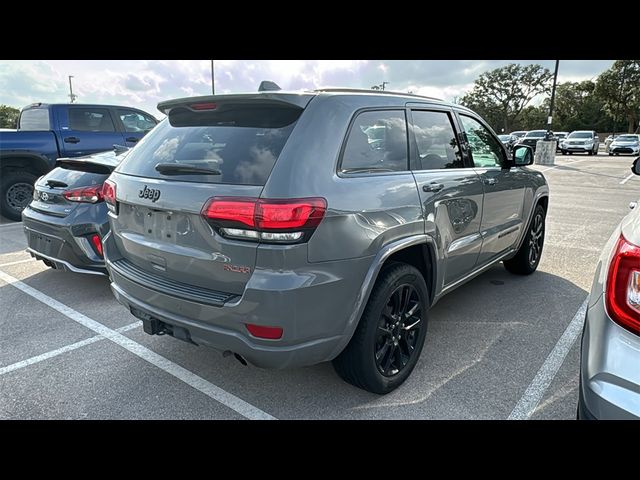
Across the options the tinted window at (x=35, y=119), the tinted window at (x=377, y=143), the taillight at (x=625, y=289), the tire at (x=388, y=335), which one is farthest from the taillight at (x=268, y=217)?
the tinted window at (x=35, y=119)

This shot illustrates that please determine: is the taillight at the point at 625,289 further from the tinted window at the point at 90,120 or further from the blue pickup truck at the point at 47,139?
the tinted window at the point at 90,120

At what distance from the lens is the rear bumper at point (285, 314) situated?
215cm

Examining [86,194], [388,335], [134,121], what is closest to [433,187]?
[388,335]

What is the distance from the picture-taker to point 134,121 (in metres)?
8.67

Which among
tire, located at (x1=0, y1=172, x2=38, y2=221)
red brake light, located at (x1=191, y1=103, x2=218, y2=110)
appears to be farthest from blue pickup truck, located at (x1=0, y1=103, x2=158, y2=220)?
red brake light, located at (x1=191, y1=103, x2=218, y2=110)

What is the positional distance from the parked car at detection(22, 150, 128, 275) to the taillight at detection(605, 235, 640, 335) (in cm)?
390

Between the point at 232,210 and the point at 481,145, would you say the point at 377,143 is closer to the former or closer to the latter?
the point at 232,210

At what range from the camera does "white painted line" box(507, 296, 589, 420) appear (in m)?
2.66

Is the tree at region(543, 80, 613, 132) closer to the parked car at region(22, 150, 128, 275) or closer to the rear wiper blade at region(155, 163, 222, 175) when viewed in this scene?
the parked car at region(22, 150, 128, 275)

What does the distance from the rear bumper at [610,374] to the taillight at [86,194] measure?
4170mm

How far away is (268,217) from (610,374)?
60.3 inches
